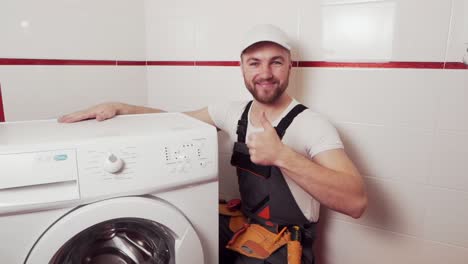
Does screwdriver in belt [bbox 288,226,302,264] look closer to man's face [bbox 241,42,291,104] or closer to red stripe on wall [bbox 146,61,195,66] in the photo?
man's face [bbox 241,42,291,104]

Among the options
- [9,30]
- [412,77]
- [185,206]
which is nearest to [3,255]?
[185,206]

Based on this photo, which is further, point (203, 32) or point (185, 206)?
point (203, 32)

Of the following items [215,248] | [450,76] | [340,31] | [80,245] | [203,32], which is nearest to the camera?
[80,245]

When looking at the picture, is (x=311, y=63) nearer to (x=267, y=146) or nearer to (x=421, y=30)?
(x=421, y=30)

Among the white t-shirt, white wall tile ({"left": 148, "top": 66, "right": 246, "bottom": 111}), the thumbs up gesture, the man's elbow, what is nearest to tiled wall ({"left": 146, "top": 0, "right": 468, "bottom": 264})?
white wall tile ({"left": 148, "top": 66, "right": 246, "bottom": 111})

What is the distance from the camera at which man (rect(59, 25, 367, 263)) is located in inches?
40.2

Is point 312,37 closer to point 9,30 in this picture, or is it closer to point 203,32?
point 203,32

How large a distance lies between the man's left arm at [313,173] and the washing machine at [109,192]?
160 millimetres

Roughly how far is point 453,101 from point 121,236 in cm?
132

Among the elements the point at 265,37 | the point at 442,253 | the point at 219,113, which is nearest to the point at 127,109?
the point at 219,113

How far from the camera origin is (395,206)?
1.39 metres

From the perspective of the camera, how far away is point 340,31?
4.53 ft

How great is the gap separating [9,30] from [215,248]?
119 cm

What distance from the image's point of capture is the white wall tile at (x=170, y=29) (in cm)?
178
